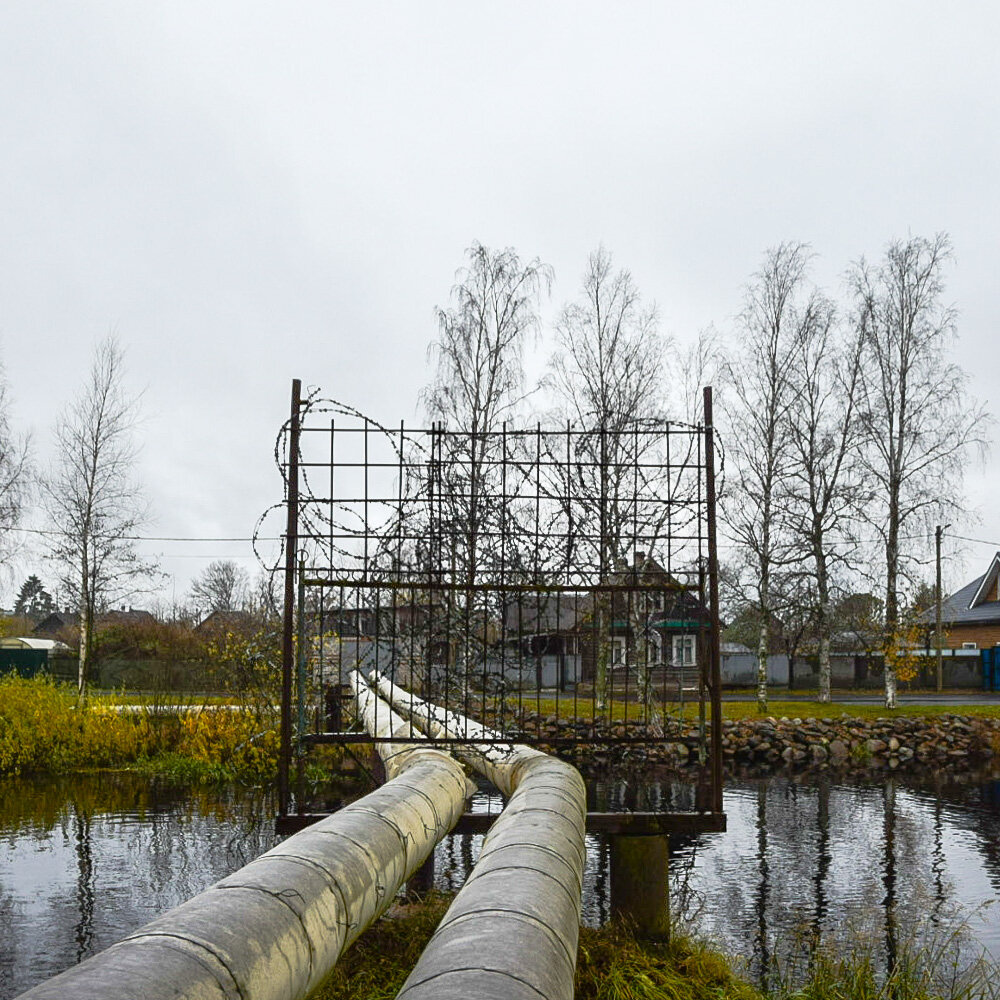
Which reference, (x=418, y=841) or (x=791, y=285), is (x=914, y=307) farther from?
(x=418, y=841)

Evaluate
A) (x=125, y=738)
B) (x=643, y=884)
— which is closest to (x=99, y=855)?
(x=125, y=738)

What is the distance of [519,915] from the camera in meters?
3.18

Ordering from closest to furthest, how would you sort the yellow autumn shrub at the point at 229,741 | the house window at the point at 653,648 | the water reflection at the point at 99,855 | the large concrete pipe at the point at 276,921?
the large concrete pipe at the point at 276,921 → the house window at the point at 653,648 → the water reflection at the point at 99,855 → the yellow autumn shrub at the point at 229,741

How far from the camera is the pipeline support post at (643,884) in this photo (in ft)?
22.2

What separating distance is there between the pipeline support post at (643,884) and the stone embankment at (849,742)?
12.2 m

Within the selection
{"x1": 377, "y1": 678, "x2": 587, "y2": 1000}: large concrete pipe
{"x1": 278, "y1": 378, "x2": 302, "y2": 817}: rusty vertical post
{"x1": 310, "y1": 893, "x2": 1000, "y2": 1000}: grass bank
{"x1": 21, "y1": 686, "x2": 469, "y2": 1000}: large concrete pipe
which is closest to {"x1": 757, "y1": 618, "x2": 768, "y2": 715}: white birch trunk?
{"x1": 310, "y1": 893, "x2": 1000, "y2": 1000}: grass bank

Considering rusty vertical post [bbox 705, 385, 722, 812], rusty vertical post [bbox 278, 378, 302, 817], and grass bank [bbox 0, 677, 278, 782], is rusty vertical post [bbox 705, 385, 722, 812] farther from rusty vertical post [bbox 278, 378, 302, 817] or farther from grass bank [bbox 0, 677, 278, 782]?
grass bank [bbox 0, 677, 278, 782]

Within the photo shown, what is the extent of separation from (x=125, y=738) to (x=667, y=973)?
1229 cm

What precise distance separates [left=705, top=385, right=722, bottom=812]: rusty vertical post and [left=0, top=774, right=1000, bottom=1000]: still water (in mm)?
786

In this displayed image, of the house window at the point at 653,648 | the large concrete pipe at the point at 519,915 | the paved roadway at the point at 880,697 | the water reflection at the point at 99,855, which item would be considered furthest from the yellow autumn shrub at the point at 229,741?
the paved roadway at the point at 880,697

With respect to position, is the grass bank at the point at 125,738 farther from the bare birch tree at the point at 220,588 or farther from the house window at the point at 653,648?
the bare birch tree at the point at 220,588

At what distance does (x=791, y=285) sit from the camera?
26.8 meters

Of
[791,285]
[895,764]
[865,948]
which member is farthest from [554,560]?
[791,285]

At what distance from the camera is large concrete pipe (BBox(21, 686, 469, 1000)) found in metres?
2.42
